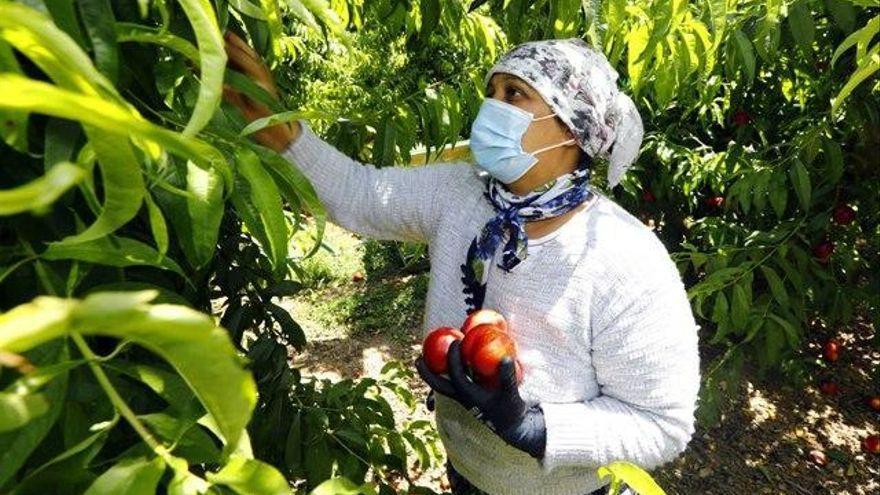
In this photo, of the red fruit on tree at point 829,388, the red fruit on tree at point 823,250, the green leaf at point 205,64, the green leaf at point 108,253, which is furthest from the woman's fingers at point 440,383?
the red fruit on tree at point 829,388

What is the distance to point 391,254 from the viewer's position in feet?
23.2

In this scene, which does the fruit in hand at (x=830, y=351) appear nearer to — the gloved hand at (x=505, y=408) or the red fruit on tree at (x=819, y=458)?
the red fruit on tree at (x=819, y=458)

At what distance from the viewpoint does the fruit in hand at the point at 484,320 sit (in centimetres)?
161

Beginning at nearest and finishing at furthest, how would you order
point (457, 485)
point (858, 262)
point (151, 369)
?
point (151, 369)
point (457, 485)
point (858, 262)

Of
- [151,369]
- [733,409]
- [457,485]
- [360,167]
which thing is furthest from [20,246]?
[733,409]

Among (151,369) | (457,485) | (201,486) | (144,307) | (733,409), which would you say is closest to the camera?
(144,307)

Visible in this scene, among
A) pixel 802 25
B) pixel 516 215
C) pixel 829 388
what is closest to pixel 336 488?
pixel 516 215

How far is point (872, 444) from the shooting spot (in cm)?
392

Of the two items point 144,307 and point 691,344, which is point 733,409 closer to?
point 691,344

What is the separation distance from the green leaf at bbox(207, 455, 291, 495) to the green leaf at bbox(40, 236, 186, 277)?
0.21 meters

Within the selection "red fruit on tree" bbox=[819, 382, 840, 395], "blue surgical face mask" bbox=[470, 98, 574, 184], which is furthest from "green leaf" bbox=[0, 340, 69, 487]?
"red fruit on tree" bbox=[819, 382, 840, 395]

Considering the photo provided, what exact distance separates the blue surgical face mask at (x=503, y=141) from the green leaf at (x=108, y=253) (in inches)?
43.3

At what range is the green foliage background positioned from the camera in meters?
0.40

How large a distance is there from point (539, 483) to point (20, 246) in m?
1.43
